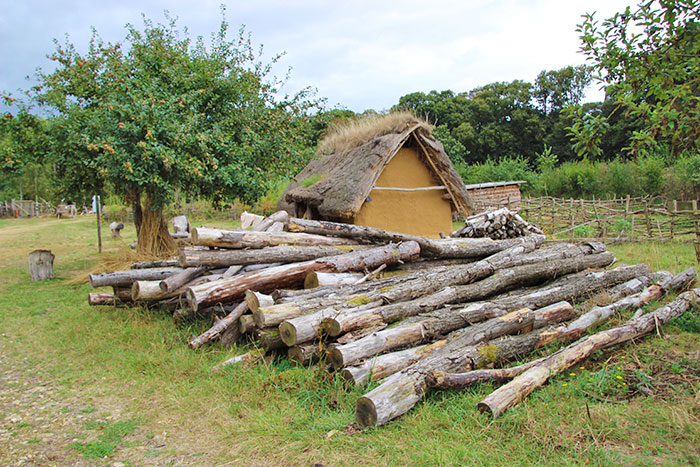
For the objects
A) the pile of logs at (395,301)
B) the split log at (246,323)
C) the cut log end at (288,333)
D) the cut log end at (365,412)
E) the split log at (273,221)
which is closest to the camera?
the cut log end at (365,412)

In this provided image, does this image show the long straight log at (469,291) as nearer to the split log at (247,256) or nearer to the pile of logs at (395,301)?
the pile of logs at (395,301)

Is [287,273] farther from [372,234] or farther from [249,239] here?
[372,234]

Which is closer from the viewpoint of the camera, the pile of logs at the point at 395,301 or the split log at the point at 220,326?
the pile of logs at the point at 395,301

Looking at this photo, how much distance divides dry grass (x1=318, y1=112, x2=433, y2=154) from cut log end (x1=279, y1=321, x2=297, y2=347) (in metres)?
7.69

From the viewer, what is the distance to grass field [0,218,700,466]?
3.03 m

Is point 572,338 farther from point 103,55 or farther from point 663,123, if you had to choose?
point 103,55

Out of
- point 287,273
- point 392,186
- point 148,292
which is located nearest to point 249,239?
point 287,273

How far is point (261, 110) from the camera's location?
34.1ft

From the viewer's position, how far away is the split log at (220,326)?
202 inches

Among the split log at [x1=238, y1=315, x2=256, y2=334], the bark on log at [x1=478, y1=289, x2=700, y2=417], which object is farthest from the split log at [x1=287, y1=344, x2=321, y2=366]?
the bark on log at [x1=478, y1=289, x2=700, y2=417]

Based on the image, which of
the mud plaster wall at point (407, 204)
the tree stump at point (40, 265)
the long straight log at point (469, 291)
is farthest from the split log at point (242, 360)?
the tree stump at point (40, 265)

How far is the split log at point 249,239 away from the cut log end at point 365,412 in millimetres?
3284

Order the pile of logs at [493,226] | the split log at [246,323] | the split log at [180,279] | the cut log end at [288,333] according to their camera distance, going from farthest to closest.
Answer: the pile of logs at [493,226], the split log at [180,279], the split log at [246,323], the cut log end at [288,333]

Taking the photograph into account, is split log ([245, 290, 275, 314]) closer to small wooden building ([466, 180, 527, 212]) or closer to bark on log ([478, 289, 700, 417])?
bark on log ([478, 289, 700, 417])
